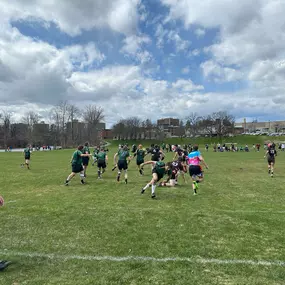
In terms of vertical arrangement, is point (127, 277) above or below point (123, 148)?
below

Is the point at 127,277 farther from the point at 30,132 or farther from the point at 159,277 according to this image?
the point at 30,132

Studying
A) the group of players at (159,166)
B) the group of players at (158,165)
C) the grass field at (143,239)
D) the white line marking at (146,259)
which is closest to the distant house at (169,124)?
the group of players at (158,165)

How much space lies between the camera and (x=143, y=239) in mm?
5188

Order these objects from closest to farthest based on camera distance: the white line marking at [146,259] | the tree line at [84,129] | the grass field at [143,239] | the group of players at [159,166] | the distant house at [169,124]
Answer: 1. the grass field at [143,239]
2. the white line marking at [146,259]
3. the group of players at [159,166]
4. the tree line at [84,129]
5. the distant house at [169,124]

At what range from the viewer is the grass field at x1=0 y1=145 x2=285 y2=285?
3843 mm

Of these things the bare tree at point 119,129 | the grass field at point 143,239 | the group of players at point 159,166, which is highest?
the bare tree at point 119,129

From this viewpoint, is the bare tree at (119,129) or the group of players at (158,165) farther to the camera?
the bare tree at (119,129)

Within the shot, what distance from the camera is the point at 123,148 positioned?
13.1 metres

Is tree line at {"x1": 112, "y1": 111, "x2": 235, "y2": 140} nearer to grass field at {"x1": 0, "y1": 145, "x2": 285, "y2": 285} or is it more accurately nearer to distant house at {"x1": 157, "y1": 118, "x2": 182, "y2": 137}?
distant house at {"x1": 157, "y1": 118, "x2": 182, "y2": 137}

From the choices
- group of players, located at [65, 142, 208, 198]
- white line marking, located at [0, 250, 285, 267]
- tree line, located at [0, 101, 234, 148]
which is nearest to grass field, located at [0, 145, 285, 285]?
white line marking, located at [0, 250, 285, 267]

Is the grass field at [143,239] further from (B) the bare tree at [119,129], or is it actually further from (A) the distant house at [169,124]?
(A) the distant house at [169,124]

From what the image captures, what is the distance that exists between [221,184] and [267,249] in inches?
304

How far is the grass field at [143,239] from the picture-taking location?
384 centimetres

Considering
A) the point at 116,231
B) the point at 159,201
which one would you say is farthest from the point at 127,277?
the point at 159,201
